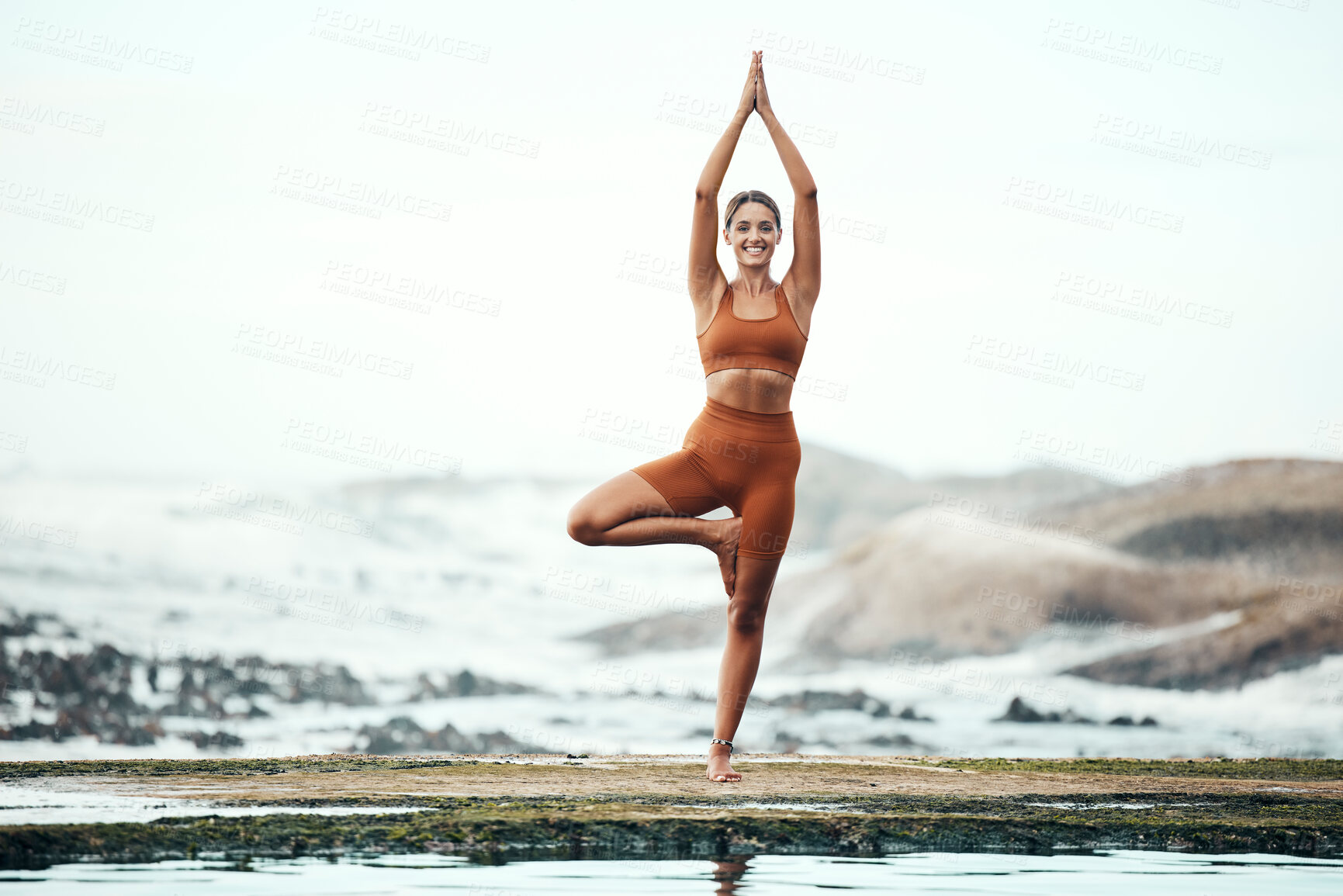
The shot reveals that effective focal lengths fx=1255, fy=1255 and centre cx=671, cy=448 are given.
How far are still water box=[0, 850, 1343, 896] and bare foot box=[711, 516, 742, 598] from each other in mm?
1874

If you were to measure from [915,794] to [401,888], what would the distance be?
2.70 meters

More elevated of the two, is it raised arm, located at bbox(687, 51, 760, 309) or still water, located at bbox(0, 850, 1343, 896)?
raised arm, located at bbox(687, 51, 760, 309)

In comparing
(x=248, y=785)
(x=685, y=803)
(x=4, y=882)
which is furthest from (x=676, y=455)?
(x=4, y=882)

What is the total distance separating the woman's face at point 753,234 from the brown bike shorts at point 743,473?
0.68 m

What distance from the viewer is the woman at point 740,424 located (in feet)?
18.4

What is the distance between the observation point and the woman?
5605 mm

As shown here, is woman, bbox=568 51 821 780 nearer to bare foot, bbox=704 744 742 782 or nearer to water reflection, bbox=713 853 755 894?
bare foot, bbox=704 744 742 782

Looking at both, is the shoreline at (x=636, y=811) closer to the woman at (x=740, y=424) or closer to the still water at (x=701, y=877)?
the still water at (x=701, y=877)

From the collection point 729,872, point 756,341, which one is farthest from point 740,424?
point 729,872

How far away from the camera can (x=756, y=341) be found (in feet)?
18.4

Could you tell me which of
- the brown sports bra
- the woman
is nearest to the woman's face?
the woman

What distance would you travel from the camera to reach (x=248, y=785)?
203 inches

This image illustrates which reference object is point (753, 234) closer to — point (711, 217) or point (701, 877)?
point (711, 217)

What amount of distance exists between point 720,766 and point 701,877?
2114 millimetres
